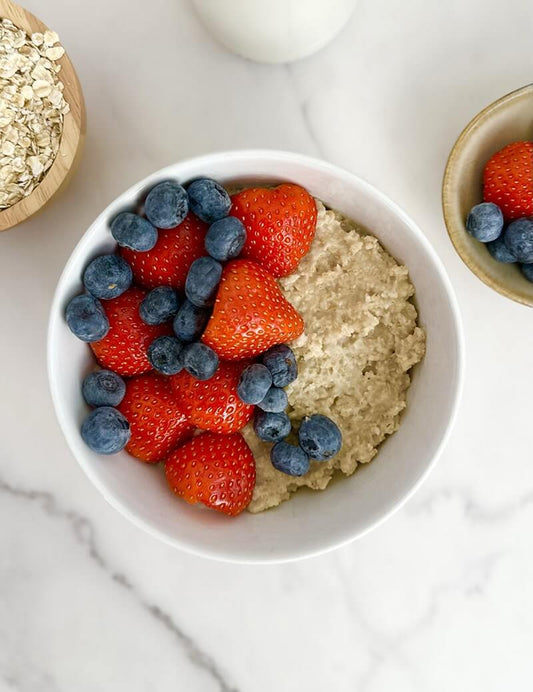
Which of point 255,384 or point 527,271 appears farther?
point 527,271

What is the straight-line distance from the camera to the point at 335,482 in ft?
2.96

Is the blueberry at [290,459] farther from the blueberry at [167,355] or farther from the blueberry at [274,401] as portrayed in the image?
the blueberry at [167,355]

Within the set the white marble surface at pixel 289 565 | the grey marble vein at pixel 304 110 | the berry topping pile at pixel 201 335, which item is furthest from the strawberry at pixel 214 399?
the grey marble vein at pixel 304 110

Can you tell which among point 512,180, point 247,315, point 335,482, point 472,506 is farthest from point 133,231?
point 472,506

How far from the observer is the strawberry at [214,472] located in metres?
0.85

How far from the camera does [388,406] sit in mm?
890

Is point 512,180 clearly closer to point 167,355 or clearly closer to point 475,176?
point 475,176

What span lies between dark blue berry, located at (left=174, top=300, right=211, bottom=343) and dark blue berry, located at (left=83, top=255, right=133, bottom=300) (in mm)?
80

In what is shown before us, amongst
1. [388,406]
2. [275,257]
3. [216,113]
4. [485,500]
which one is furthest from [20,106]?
[485,500]

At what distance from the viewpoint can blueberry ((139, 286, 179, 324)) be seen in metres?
0.82

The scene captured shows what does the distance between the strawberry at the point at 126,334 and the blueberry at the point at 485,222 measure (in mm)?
416

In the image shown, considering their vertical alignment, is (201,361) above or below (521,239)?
above

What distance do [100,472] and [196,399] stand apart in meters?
0.14

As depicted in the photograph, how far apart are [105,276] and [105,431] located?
177mm
